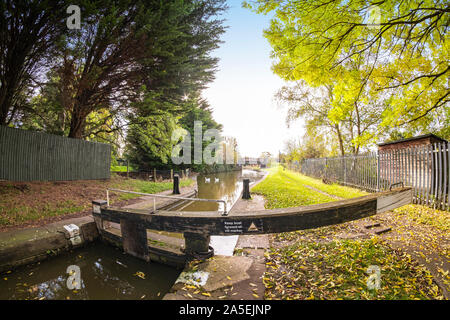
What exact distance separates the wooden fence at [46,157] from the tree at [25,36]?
1.34 m

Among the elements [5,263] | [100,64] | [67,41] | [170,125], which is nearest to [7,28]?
[67,41]

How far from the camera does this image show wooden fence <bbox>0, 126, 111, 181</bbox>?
7348 mm

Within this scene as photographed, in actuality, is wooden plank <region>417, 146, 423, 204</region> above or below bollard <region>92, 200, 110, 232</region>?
above

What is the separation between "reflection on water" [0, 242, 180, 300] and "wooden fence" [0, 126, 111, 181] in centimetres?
647

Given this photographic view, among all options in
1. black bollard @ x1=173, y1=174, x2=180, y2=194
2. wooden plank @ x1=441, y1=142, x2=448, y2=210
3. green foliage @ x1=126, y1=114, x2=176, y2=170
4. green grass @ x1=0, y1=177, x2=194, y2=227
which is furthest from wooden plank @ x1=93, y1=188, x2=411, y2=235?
green foliage @ x1=126, y1=114, x2=176, y2=170

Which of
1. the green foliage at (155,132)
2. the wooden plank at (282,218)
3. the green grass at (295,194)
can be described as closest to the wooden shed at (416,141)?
the green grass at (295,194)

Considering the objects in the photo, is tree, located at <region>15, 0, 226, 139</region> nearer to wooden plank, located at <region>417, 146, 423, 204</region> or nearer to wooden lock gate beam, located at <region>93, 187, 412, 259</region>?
wooden lock gate beam, located at <region>93, 187, 412, 259</region>

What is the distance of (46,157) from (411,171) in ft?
53.7

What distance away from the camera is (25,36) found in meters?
6.66

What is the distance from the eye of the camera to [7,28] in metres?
6.45

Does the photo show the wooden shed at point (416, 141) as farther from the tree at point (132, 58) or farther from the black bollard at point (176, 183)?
the black bollard at point (176, 183)

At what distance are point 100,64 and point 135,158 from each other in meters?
9.96

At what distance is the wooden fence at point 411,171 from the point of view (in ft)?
18.4
